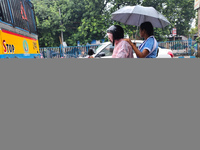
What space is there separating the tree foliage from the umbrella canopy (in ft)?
29.5

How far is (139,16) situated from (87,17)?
1122 centimetres

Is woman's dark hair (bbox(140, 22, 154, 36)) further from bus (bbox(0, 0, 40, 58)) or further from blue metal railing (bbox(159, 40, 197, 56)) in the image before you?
blue metal railing (bbox(159, 40, 197, 56))

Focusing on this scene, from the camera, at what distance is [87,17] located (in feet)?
46.6

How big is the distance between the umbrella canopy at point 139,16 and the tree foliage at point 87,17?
9006 mm

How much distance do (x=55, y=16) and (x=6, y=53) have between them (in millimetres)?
12009

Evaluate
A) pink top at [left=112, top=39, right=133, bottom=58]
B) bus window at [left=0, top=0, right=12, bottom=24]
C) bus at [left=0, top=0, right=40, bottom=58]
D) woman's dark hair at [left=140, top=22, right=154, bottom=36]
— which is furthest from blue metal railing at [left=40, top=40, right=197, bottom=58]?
pink top at [left=112, top=39, right=133, bottom=58]

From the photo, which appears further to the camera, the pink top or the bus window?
the bus window

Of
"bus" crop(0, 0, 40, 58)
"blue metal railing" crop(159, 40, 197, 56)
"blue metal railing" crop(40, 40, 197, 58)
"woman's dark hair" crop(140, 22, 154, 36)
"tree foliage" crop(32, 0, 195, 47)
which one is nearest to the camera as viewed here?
"woman's dark hair" crop(140, 22, 154, 36)

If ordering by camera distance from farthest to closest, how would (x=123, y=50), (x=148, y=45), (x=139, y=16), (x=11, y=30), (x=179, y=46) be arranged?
(x=179, y=46) < (x=11, y=30) < (x=139, y=16) < (x=148, y=45) < (x=123, y=50)

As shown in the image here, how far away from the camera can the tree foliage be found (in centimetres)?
1310

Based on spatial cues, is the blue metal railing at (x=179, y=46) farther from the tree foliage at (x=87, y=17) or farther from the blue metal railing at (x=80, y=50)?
the tree foliage at (x=87, y=17)

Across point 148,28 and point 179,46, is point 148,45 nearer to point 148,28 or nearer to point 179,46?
point 148,28

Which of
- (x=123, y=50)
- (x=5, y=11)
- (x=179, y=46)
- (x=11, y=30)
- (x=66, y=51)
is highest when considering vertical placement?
(x=5, y=11)

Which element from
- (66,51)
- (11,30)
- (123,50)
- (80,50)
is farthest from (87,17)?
(123,50)
